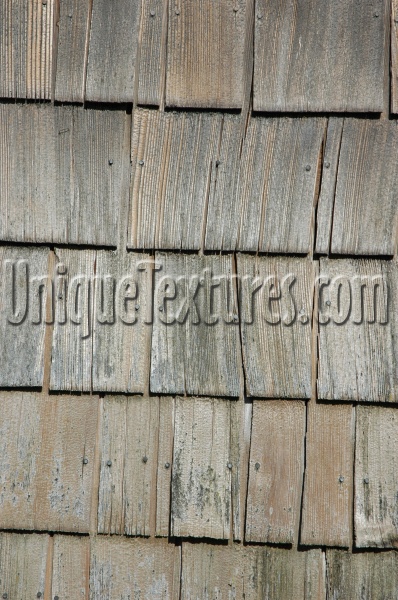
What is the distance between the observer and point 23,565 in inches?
75.5

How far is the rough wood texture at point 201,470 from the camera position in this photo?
1874mm

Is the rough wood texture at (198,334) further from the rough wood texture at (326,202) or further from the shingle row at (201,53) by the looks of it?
the shingle row at (201,53)

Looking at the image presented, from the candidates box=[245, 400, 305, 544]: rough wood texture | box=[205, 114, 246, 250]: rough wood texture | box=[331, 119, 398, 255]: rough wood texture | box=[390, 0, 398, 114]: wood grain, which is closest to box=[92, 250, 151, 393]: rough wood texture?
box=[205, 114, 246, 250]: rough wood texture

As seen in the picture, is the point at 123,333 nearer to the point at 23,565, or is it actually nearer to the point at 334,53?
the point at 23,565

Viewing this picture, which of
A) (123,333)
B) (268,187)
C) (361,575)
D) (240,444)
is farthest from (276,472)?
(268,187)

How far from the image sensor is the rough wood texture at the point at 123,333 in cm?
190

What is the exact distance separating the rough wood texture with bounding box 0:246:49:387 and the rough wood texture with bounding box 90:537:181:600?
1.98 ft

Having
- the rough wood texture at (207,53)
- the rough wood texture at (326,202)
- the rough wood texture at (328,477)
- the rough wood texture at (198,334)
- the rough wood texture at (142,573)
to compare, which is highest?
the rough wood texture at (207,53)

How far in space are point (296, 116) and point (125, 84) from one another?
0.54 metres

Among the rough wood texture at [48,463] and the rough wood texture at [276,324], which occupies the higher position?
the rough wood texture at [276,324]

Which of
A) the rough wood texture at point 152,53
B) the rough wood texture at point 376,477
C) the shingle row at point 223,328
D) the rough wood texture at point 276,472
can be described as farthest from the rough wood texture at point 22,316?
the rough wood texture at point 376,477

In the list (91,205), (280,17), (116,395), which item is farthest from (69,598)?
(280,17)

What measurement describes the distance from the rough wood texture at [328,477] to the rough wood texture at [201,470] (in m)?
0.25

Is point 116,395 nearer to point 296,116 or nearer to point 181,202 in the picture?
point 181,202
